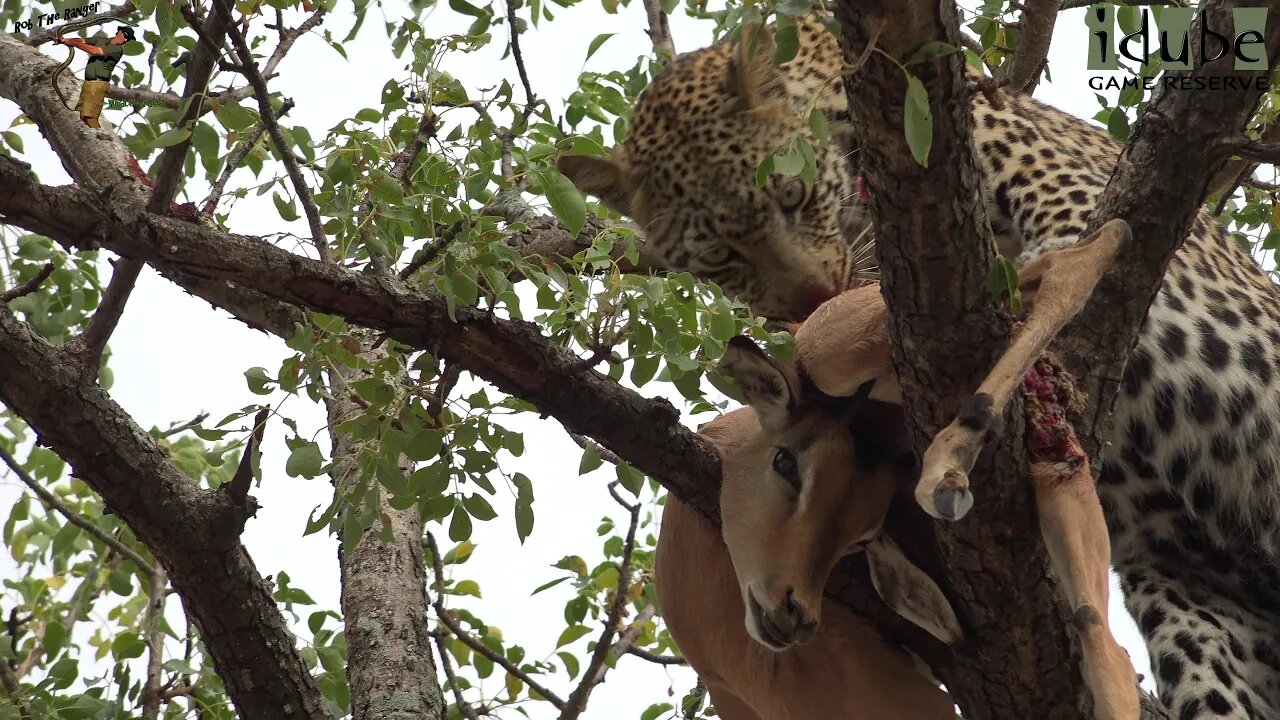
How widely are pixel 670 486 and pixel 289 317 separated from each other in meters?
1.97

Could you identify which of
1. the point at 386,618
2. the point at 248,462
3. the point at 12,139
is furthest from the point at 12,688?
the point at 12,139

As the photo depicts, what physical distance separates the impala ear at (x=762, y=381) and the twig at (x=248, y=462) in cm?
122

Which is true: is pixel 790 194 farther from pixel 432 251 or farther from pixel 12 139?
pixel 12 139

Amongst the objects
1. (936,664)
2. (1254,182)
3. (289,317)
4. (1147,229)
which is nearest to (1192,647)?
(936,664)

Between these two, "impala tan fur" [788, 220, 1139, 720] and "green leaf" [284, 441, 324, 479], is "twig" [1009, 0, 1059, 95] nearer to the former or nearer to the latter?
"impala tan fur" [788, 220, 1139, 720]

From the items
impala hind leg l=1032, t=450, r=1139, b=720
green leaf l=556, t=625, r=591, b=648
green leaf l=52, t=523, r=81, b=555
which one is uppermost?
green leaf l=52, t=523, r=81, b=555

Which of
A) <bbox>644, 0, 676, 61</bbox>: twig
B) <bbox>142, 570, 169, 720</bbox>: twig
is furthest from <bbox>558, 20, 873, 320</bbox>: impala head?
<bbox>142, 570, 169, 720</bbox>: twig

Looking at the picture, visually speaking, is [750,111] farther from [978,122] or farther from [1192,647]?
[1192,647]

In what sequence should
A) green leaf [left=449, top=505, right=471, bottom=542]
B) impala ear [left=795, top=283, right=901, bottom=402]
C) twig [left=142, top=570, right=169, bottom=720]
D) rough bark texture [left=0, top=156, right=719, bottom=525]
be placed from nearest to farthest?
rough bark texture [left=0, top=156, right=719, bottom=525] → impala ear [left=795, top=283, right=901, bottom=402] → green leaf [left=449, top=505, right=471, bottom=542] → twig [left=142, top=570, right=169, bottom=720]

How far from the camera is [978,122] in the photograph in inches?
211

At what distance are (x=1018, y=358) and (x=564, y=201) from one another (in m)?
1.23

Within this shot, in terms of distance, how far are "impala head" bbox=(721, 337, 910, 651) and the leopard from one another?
0.74m

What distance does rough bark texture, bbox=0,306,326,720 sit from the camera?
3.61 m

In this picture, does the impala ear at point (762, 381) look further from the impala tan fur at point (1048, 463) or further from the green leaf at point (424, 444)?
the green leaf at point (424, 444)
